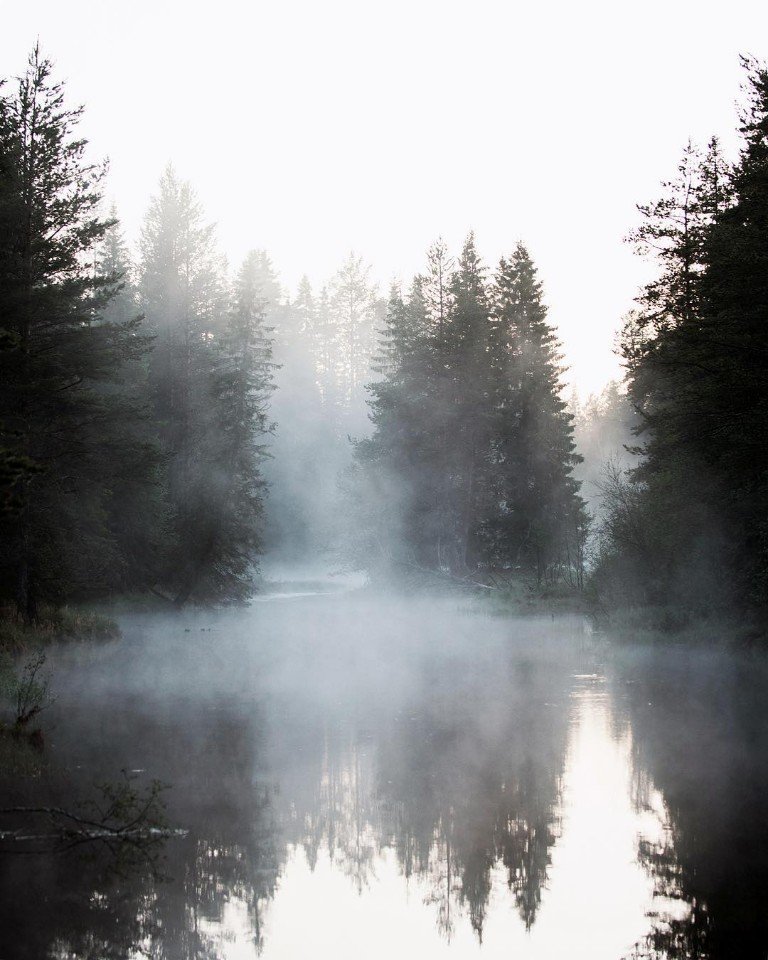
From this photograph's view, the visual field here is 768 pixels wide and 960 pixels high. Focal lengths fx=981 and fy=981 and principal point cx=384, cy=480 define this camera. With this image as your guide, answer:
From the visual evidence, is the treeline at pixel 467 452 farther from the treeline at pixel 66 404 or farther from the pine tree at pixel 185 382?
the treeline at pixel 66 404

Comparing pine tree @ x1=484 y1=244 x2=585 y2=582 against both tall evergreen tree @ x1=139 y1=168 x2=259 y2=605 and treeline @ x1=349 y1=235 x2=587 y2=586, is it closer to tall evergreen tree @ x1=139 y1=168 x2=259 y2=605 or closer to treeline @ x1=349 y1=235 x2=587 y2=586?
treeline @ x1=349 y1=235 x2=587 y2=586

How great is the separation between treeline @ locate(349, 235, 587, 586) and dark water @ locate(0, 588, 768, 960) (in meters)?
25.7

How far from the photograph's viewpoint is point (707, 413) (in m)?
21.8

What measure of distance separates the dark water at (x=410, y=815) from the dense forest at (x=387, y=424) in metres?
3.73

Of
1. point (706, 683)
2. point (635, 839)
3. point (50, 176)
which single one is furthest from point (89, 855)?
point (50, 176)

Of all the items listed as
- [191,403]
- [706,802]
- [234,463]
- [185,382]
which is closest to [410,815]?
[706,802]

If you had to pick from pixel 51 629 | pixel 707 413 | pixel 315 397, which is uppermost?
pixel 315 397

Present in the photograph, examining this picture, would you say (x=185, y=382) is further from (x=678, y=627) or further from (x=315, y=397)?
(x=315, y=397)

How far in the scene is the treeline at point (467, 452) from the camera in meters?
47.8

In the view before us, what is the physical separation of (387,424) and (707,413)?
28.7 meters

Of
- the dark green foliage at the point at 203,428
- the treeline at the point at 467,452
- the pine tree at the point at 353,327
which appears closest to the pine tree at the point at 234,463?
the dark green foliage at the point at 203,428

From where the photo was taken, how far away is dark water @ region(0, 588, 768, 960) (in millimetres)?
7836

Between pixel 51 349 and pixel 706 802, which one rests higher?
pixel 51 349

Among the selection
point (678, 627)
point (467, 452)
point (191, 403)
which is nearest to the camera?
point (678, 627)
